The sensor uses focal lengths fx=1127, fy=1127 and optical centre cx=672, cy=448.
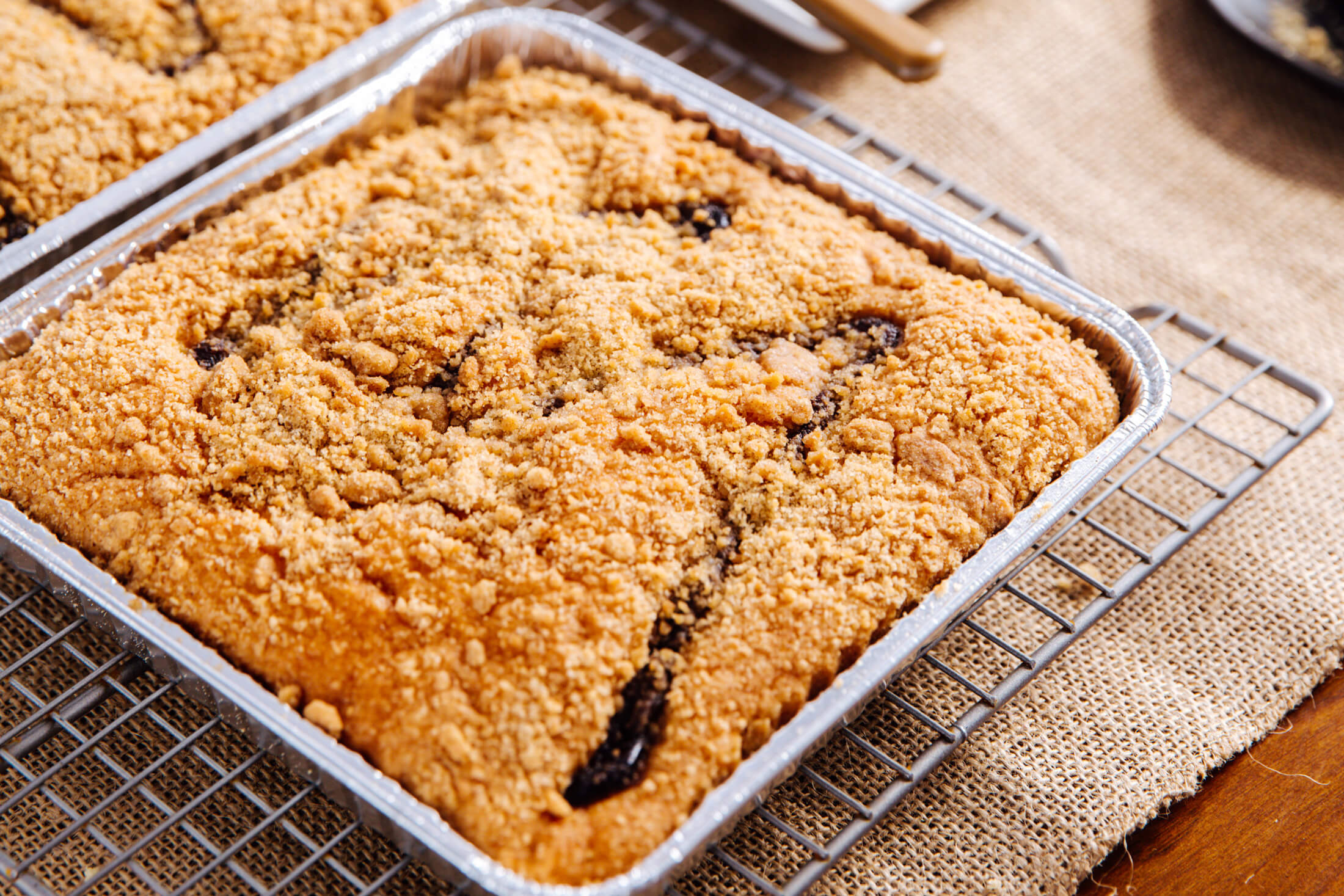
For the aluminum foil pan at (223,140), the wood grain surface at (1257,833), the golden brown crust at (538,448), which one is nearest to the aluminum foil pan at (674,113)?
the golden brown crust at (538,448)

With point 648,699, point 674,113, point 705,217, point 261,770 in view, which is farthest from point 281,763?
point 674,113

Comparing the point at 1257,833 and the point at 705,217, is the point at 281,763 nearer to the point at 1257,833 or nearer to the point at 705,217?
the point at 705,217

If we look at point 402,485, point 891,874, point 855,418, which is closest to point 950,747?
point 891,874

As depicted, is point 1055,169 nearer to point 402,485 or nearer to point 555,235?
point 555,235

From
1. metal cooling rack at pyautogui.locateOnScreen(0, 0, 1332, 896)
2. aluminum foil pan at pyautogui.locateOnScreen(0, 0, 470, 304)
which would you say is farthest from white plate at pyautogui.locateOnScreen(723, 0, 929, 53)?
metal cooling rack at pyautogui.locateOnScreen(0, 0, 1332, 896)

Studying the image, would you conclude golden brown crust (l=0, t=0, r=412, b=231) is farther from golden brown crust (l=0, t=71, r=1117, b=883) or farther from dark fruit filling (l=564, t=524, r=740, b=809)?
dark fruit filling (l=564, t=524, r=740, b=809)
